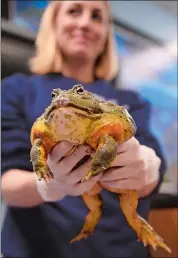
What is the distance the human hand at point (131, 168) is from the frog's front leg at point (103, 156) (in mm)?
29

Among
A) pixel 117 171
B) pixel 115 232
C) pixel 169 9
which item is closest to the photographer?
pixel 117 171

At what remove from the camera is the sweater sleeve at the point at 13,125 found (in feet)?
1.67

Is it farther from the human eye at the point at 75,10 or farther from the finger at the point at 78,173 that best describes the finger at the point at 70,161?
the human eye at the point at 75,10

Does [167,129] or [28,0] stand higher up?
[28,0]

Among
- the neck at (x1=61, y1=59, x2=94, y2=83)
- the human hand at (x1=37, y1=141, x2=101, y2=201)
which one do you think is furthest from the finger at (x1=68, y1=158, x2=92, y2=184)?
the neck at (x1=61, y1=59, x2=94, y2=83)

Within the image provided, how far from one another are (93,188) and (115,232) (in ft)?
0.38

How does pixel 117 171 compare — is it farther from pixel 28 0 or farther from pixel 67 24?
pixel 28 0

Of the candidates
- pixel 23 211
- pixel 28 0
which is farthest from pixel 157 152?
pixel 28 0

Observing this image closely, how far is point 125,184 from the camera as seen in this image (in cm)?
43

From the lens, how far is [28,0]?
0.70 metres

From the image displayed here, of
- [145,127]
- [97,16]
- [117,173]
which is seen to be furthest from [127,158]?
[97,16]

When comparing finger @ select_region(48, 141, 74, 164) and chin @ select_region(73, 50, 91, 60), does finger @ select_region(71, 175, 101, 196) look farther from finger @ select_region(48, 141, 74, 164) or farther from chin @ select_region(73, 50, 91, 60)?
chin @ select_region(73, 50, 91, 60)

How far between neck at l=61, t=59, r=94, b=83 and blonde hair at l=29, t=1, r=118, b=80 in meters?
0.01

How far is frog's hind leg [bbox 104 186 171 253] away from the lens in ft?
1.41
